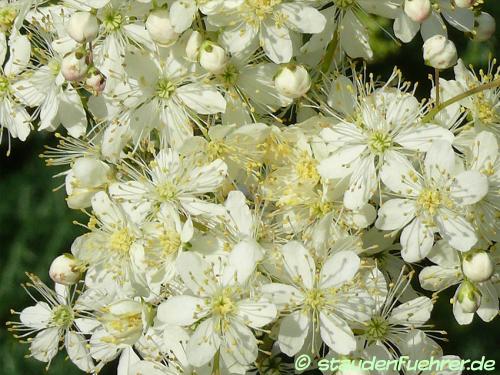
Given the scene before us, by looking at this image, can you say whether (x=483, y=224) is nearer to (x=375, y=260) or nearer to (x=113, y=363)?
(x=375, y=260)

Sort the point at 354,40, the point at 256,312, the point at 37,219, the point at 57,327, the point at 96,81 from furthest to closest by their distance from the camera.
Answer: the point at 37,219 → the point at 57,327 → the point at 354,40 → the point at 96,81 → the point at 256,312

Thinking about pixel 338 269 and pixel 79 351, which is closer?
pixel 338 269

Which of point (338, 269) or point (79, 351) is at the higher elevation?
point (338, 269)

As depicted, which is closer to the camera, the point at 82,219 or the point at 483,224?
the point at 483,224

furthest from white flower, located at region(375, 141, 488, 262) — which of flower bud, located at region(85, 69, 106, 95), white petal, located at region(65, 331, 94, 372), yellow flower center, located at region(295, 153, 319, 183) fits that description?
white petal, located at region(65, 331, 94, 372)

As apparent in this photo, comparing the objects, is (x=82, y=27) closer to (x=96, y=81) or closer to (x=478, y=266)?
(x=96, y=81)

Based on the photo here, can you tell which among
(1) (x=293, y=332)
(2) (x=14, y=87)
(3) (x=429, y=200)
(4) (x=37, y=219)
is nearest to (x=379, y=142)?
(3) (x=429, y=200)

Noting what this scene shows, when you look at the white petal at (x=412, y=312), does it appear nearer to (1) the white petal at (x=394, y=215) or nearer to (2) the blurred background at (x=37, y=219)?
(1) the white petal at (x=394, y=215)

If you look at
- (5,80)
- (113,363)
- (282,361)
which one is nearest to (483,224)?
(282,361)
